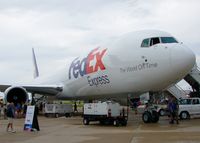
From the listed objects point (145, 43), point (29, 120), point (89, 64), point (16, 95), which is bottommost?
point (29, 120)

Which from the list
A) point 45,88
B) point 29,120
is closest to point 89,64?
point 45,88

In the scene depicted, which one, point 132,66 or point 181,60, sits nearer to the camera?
point 181,60

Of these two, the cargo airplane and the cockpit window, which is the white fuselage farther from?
the cockpit window

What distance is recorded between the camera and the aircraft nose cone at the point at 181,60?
56.5ft

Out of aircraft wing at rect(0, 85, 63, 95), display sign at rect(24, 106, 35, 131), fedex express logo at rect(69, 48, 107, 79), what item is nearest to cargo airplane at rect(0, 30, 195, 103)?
fedex express logo at rect(69, 48, 107, 79)

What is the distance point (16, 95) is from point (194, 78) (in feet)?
50.5

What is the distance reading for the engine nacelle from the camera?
25.1 m

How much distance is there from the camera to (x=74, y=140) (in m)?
12.5

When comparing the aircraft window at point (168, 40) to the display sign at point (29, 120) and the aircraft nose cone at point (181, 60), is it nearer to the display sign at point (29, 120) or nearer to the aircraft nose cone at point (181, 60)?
the aircraft nose cone at point (181, 60)

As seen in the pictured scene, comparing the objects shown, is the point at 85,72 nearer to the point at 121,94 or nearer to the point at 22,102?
the point at 121,94

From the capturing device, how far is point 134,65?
18688 millimetres

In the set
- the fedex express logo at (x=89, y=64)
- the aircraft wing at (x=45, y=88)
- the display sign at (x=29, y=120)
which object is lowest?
the display sign at (x=29, y=120)

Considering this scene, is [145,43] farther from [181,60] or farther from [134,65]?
[181,60]

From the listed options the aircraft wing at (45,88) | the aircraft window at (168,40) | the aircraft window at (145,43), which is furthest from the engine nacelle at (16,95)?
the aircraft window at (168,40)
